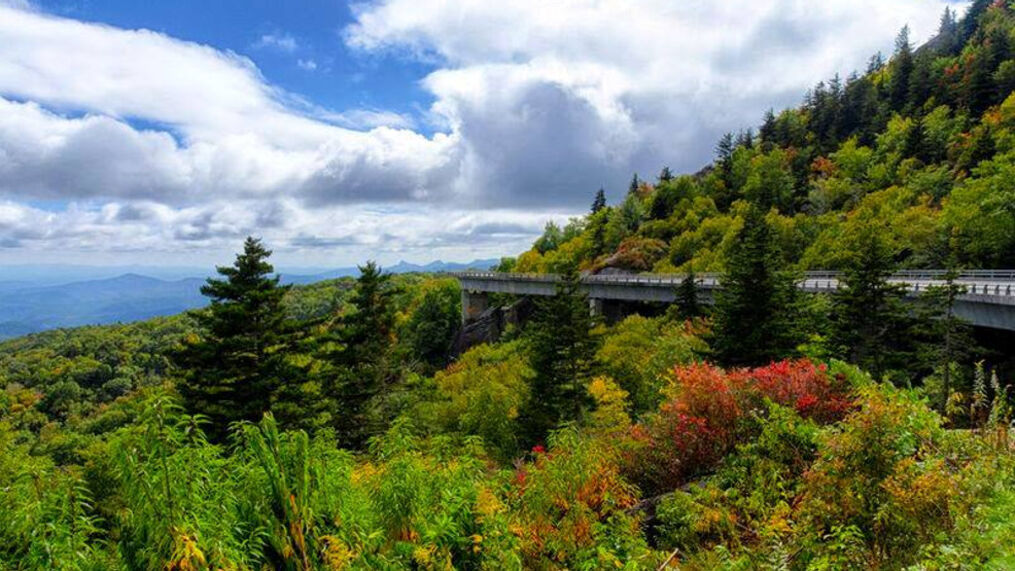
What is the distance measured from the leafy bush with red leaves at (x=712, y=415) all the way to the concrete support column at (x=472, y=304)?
227 ft

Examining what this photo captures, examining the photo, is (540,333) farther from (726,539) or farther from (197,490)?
(197,490)

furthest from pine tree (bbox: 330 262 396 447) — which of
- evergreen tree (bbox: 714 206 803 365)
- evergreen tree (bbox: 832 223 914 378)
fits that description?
evergreen tree (bbox: 832 223 914 378)

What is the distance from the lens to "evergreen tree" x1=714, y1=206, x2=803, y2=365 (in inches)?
859

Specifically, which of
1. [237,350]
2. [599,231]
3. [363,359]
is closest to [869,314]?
[363,359]

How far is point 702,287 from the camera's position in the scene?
4603cm

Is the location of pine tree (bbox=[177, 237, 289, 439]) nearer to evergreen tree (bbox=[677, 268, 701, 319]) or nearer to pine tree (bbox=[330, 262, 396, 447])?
pine tree (bbox=[330, 262, 396, 447])

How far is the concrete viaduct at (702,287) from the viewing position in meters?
26.6

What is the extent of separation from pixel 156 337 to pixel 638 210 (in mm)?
133678

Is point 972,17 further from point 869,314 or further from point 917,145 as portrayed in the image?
point 869,314

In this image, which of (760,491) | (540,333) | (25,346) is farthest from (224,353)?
(25,346)

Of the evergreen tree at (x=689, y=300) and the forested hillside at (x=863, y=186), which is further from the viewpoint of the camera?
the forested hillside at (x=863, y=186)

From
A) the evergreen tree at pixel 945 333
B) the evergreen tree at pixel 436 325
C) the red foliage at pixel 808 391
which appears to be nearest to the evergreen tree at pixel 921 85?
the evergreen tree at pixel 436 325

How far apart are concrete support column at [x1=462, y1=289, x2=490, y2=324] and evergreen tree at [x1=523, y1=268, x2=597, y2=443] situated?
54.7m

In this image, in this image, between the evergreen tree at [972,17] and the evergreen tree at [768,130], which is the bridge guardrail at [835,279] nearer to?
the evergreen tree at [768,130]
